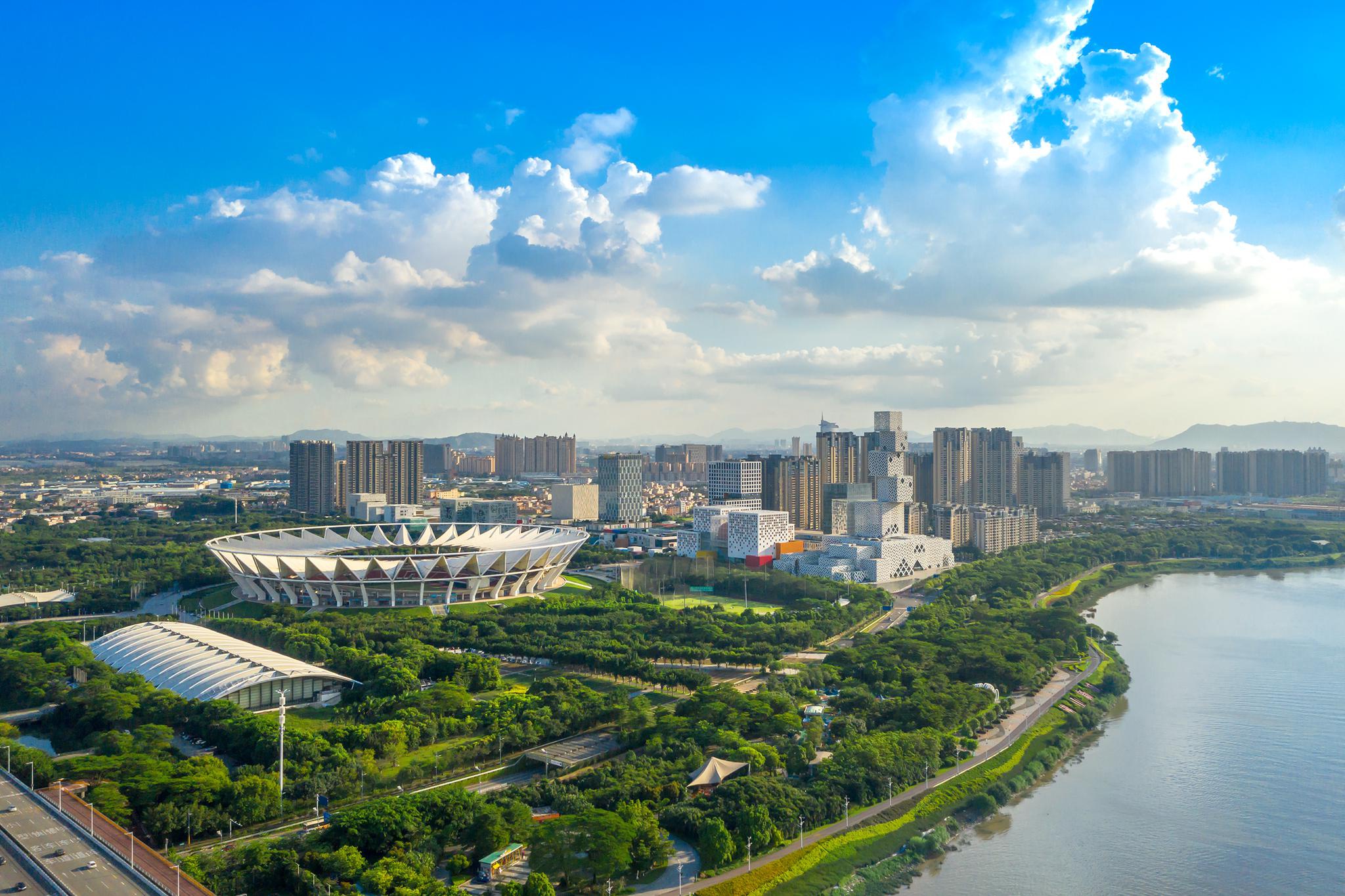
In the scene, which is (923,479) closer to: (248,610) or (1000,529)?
(1000,529)

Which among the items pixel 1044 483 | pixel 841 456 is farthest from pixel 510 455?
pixel 1044 483

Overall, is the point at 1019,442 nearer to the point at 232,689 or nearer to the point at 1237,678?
the point at 1237,678

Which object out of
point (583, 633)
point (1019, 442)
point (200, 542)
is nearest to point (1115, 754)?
point (583, 633)

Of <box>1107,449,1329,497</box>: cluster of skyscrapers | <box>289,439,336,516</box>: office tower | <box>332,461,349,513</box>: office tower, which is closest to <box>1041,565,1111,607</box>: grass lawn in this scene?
<box>332,461,349,513</box>: office tower

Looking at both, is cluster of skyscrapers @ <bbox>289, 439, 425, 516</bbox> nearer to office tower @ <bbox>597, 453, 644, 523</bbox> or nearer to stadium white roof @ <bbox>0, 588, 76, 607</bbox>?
office tower @ <bbox>597, 453, 644, 523</bbox>

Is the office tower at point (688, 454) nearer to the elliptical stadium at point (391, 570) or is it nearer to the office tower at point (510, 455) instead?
the office tower at point (510, 455)

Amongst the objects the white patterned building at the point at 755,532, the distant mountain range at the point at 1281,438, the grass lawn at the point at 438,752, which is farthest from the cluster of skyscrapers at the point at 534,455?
the distant mountain range at the point at 1281,438

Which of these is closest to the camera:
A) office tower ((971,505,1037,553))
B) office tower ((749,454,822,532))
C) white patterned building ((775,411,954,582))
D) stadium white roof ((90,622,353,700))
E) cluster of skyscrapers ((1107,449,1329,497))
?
stadium white roof ((90,622,353,700))
